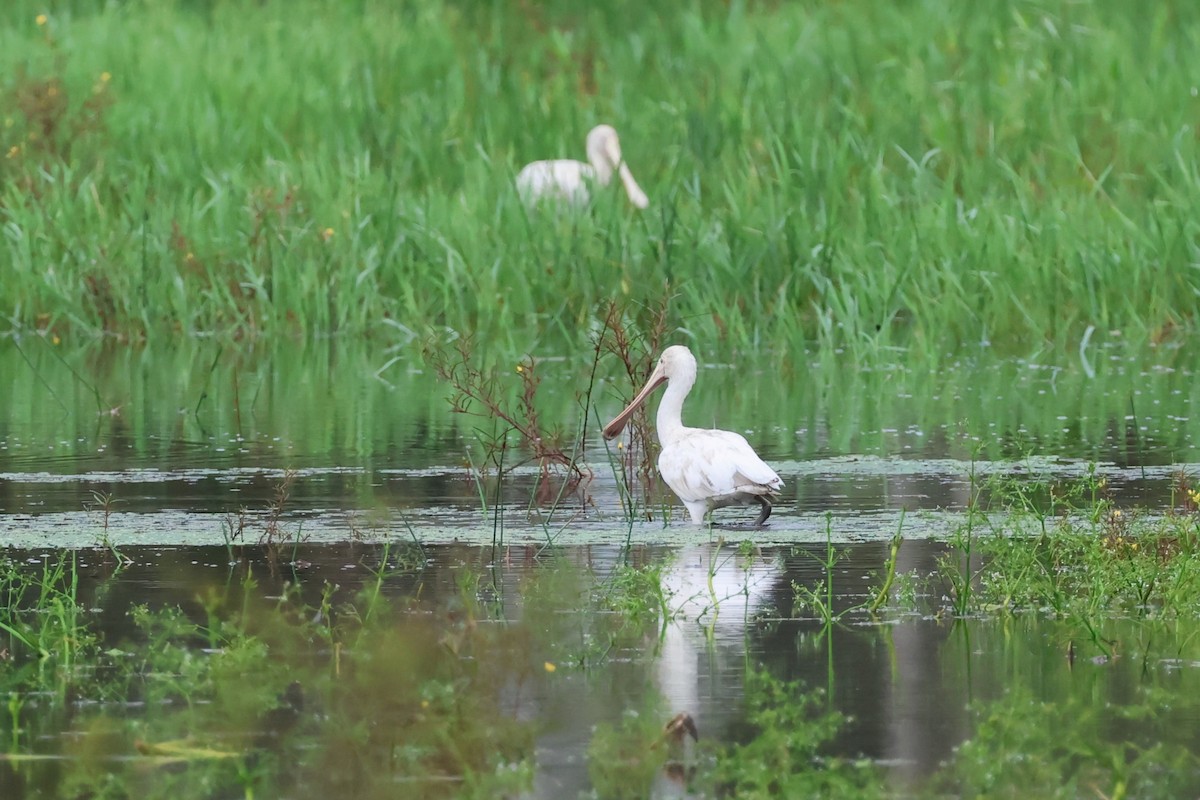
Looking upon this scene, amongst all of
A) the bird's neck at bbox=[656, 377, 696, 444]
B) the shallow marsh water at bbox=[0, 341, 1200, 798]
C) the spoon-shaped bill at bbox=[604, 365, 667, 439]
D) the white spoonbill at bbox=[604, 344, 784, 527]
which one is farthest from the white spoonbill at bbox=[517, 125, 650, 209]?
the white spoonbill at bbox=[604, 344, 784, 527]

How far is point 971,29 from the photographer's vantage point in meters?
19.8

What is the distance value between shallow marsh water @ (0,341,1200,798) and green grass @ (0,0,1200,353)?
128 cm

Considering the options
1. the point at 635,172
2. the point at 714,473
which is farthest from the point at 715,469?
the point at 635,172

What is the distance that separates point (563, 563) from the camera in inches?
282

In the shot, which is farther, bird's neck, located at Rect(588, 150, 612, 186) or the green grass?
bird's neck, located at Rect(588, 150, 612, 186)

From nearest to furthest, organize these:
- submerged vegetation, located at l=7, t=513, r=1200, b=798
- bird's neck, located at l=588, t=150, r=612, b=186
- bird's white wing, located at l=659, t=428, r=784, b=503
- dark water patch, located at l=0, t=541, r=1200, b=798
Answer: submerged vegetation, located at l=7, t=513, r=1200, b=798 < dark water patch, located at l=0, t=541, r=1200, b=798 < bird's white wing, located at l=659, t=428, r=784, b=503 < bird's neck, located at l=588, t=150, r=612, b=186

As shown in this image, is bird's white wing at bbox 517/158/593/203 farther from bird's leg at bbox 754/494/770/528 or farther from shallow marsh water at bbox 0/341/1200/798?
bird's leg at bbox 754/494/770/528

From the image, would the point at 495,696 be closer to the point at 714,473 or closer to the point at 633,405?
the point at 714,473

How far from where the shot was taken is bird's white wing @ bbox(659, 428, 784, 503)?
782 centimetres

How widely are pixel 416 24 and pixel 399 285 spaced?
806 cm

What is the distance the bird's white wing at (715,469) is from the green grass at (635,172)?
476 centimetres

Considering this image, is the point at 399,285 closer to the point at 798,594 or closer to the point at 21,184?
the point at 21,184

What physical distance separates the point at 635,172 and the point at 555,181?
71.9 inches

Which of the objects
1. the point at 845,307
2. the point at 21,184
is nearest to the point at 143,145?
the point at 21,184
